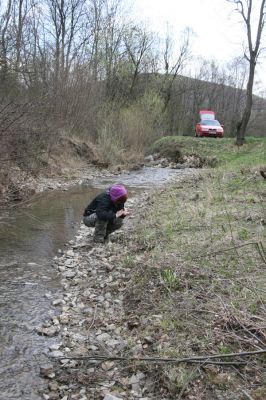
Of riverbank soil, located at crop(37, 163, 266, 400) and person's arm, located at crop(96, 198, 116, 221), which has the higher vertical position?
person's arm, located at crop(96, 198, 116, 221)

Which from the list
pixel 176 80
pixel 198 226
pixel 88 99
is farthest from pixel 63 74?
pixel 176 80

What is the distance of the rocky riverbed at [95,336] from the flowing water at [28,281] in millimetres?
141

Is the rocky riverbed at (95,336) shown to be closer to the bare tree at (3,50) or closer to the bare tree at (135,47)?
the bare tree at (3,50)

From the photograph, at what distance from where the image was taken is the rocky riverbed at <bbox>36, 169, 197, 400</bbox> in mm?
3516

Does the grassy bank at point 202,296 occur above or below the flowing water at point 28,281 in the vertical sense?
above

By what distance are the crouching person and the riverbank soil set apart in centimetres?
40

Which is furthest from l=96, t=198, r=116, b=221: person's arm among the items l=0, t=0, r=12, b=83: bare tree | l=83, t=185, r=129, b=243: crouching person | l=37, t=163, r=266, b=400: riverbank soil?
l=0, t=0, r=12, b=83: bare tree

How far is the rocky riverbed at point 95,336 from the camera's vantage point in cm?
352

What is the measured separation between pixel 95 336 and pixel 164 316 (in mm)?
788

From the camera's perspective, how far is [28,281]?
589 centimetres

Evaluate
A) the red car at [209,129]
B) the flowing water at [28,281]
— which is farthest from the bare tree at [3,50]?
the red car at [209,129]

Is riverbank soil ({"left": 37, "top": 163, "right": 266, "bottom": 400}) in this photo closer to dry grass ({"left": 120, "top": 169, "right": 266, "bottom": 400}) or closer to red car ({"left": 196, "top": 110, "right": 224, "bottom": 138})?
dry grass ({"left": 120, "top": 169, "right": 266, "bottom": 400})

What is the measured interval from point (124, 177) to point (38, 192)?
22.2 ft

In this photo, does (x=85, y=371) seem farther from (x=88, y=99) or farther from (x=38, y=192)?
(x=88, y=99)
